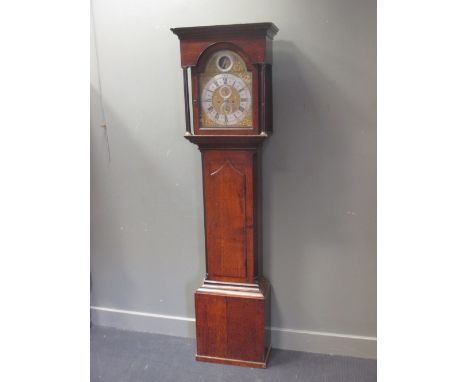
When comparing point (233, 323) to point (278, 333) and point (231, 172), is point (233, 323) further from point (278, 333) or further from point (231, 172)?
point (231, 172)

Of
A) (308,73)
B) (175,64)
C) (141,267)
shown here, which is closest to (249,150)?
(308,73)

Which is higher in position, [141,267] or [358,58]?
[358,58]

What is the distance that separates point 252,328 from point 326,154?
0.94 metres

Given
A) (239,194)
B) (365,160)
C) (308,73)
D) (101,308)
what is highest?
(308,73)

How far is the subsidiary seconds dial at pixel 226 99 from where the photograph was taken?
1.95 meters

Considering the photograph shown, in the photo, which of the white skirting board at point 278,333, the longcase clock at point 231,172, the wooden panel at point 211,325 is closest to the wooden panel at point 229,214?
the longcase clock at point 231,172

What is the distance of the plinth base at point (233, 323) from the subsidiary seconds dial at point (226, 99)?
0.84m

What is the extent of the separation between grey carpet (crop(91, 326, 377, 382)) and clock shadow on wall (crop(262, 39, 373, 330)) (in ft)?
0.66

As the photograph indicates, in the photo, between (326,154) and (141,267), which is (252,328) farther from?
(326,154)

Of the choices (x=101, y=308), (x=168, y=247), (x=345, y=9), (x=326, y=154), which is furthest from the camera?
(x=101, y=308)

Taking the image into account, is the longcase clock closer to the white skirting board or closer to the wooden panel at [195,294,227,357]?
the wooden panel at [195,294,227,357]

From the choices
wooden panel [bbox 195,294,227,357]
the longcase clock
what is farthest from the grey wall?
wooden panel [bbox 195,294,227,357]

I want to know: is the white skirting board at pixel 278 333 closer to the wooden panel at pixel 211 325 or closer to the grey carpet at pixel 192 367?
the grey carpet at pixel 192 367

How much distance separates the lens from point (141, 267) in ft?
8.25
